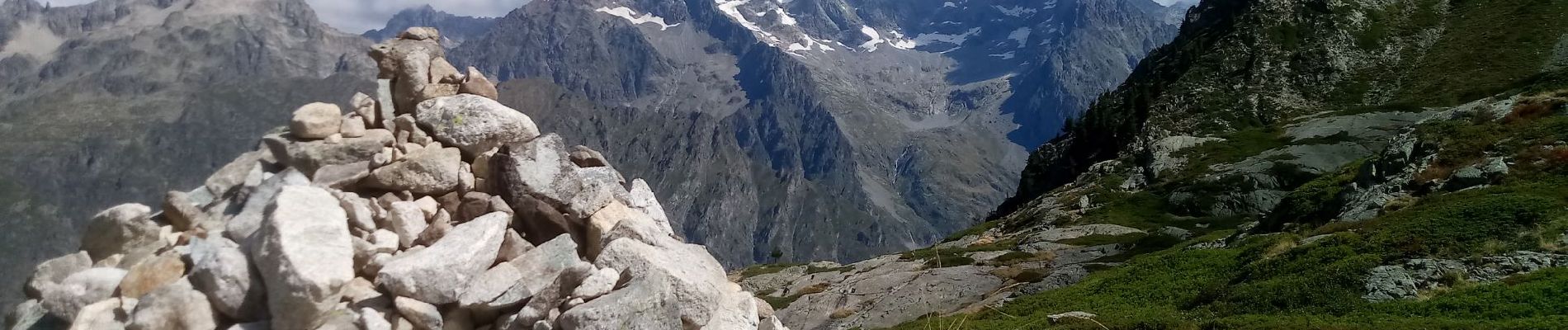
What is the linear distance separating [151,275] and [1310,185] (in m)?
65.3

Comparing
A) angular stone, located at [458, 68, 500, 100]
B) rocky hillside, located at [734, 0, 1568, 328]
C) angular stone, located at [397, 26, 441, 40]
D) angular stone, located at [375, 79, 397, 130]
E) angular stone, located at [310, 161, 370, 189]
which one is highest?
angular stone, located at [397, 26, 441, 40]

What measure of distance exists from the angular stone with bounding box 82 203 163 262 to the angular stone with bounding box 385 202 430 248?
3.65 meters

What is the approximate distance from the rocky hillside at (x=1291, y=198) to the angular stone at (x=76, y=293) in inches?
465

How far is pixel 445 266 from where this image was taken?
12.5 meters

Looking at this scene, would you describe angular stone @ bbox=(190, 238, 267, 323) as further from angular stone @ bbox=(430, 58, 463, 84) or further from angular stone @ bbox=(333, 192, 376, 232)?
angular stone @ bbox=(430, 58, 463, 84)

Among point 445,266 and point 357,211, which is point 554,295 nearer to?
point 445,266

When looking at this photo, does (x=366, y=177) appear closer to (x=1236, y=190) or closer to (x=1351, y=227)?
(x=1351, y=227)

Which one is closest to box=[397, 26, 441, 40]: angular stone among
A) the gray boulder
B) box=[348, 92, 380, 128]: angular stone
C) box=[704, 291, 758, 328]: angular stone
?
box=[348, 92, 380, 128]: angular stone

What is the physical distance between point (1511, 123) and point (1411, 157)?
15.8 ft

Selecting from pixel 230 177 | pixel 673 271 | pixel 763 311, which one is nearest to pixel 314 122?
pixel 230 177

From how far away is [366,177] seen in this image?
14469mm

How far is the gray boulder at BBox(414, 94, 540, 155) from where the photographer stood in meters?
15.6

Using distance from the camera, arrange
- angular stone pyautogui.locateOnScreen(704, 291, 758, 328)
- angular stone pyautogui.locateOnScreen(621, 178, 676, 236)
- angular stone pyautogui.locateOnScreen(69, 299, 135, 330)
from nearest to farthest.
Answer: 1. angular stone pyautogui.locateOnScreen(69, 299, 135, 330)
2. angular stone pyautogui.locateOnScreen(704, 291, 758, 328)
3. angular stone pyautogui.locateOnScreen(621, 178, 676, 236)

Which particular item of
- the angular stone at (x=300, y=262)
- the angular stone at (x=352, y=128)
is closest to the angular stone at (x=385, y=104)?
the angular stone at (x=352, y=128)
